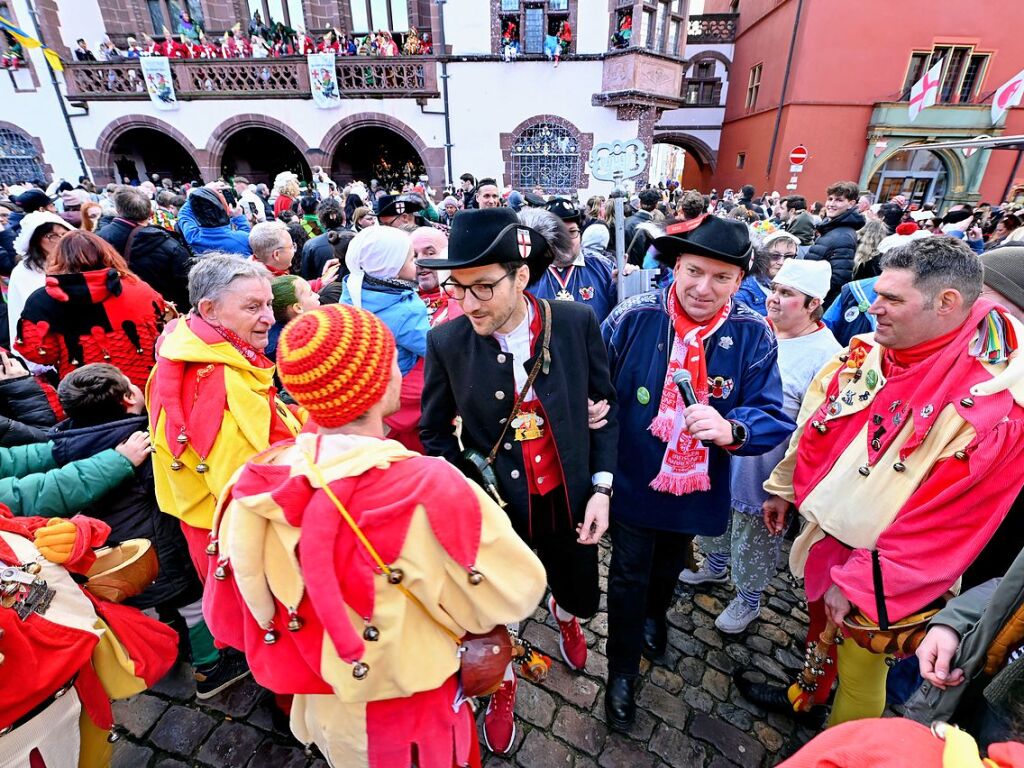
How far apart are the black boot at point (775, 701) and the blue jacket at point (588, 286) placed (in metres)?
2.74

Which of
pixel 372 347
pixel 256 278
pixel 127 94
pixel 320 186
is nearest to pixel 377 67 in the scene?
pixel 320 186

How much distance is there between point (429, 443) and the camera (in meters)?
2.34

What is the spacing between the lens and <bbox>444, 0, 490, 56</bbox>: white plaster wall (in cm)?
1638

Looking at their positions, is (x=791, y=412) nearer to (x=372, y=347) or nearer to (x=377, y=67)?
(x=372, y=347)

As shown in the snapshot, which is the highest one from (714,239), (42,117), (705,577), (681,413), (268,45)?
(268,45)

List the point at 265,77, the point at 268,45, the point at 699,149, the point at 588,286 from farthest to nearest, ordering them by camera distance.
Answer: the point at 699,149, the point at 268,45, the point at 265,77, the point at 588,286

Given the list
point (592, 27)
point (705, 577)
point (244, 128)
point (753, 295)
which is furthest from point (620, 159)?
point (244, 128)

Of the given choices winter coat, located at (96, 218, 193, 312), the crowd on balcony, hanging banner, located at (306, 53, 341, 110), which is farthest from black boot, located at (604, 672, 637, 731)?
the crowd on balcony

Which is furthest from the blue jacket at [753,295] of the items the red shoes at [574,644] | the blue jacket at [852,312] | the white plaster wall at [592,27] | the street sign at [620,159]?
the white plaster wall at [592,27]

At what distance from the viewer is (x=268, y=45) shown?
18.0 meters

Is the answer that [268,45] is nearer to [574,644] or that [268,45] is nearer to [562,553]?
[562,553]

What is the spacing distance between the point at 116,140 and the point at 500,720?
984 inches

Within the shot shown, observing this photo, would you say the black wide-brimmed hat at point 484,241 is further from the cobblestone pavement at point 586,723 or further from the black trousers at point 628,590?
the cobblestone pavement at point 586,723

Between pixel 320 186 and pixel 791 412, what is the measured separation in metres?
14.7
